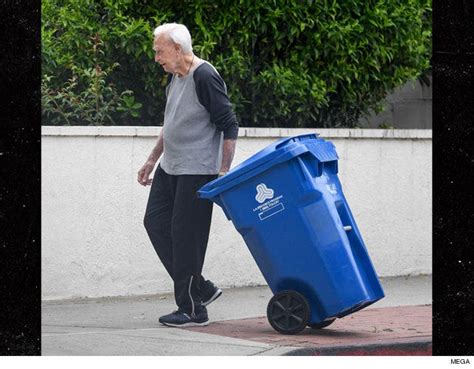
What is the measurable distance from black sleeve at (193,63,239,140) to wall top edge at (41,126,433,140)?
5.55 ft

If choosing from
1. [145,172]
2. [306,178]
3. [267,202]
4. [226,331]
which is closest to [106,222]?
[145,172]

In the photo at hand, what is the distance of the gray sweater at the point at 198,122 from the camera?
299 inches

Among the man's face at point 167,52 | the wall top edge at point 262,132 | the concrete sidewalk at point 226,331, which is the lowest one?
the concrete sidewalk at point 226,331

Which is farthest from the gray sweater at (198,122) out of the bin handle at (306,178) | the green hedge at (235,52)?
the green hedge at (235,52)

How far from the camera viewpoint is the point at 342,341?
23.7 feet

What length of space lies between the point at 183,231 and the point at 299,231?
2.75ft

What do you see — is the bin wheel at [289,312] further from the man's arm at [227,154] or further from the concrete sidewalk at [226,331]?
the man's arm at [227,154]

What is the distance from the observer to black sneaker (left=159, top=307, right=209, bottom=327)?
7738mm

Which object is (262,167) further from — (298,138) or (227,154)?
(227,154)

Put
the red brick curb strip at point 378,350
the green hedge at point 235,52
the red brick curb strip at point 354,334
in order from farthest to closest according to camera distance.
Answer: the green hedge at point 235,52 → the red brick curb strip at point 354,334 → the red brick curb strip at point 378,350

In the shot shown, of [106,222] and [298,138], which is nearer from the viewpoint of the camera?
[298,138]

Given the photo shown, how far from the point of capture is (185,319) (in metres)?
7.73

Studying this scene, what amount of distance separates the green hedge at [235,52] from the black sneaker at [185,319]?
233 cm

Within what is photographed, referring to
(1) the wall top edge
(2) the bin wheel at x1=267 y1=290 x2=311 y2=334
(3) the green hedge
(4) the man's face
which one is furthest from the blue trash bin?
(3) the green hedge
